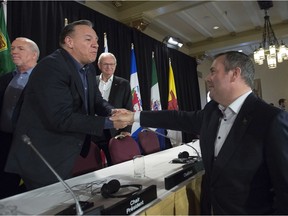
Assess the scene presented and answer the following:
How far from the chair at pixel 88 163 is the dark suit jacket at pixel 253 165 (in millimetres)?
1090

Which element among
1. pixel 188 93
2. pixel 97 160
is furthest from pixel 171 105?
pixel 97 160

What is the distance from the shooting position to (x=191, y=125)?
1.82 m

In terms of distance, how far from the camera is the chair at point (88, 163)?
212cm

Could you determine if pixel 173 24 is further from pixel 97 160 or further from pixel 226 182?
pixel 226 182

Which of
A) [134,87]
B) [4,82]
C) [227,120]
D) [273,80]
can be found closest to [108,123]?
[227,120]

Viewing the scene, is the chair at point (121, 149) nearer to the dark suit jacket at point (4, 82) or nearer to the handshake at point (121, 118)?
the handshake at point (121, 118)

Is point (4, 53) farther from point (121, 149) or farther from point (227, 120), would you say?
point (227, 120)

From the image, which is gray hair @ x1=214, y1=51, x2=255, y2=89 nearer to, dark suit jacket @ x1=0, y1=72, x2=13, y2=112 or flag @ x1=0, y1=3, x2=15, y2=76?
dark suit jacket @ x1=0, y1=72, x2=13, y2=112

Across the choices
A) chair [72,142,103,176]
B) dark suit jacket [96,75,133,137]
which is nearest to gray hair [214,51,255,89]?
chair [72,142,103,176]

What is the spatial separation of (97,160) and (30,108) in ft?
2.78

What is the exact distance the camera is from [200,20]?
6957mm

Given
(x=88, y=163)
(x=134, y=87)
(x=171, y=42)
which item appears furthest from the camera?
(x=171, y=42)

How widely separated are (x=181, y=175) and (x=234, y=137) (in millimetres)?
408

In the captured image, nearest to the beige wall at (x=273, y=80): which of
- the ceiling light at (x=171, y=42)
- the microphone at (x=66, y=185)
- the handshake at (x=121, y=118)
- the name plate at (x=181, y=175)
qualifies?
the ceiling light at (x=171, y=42)
